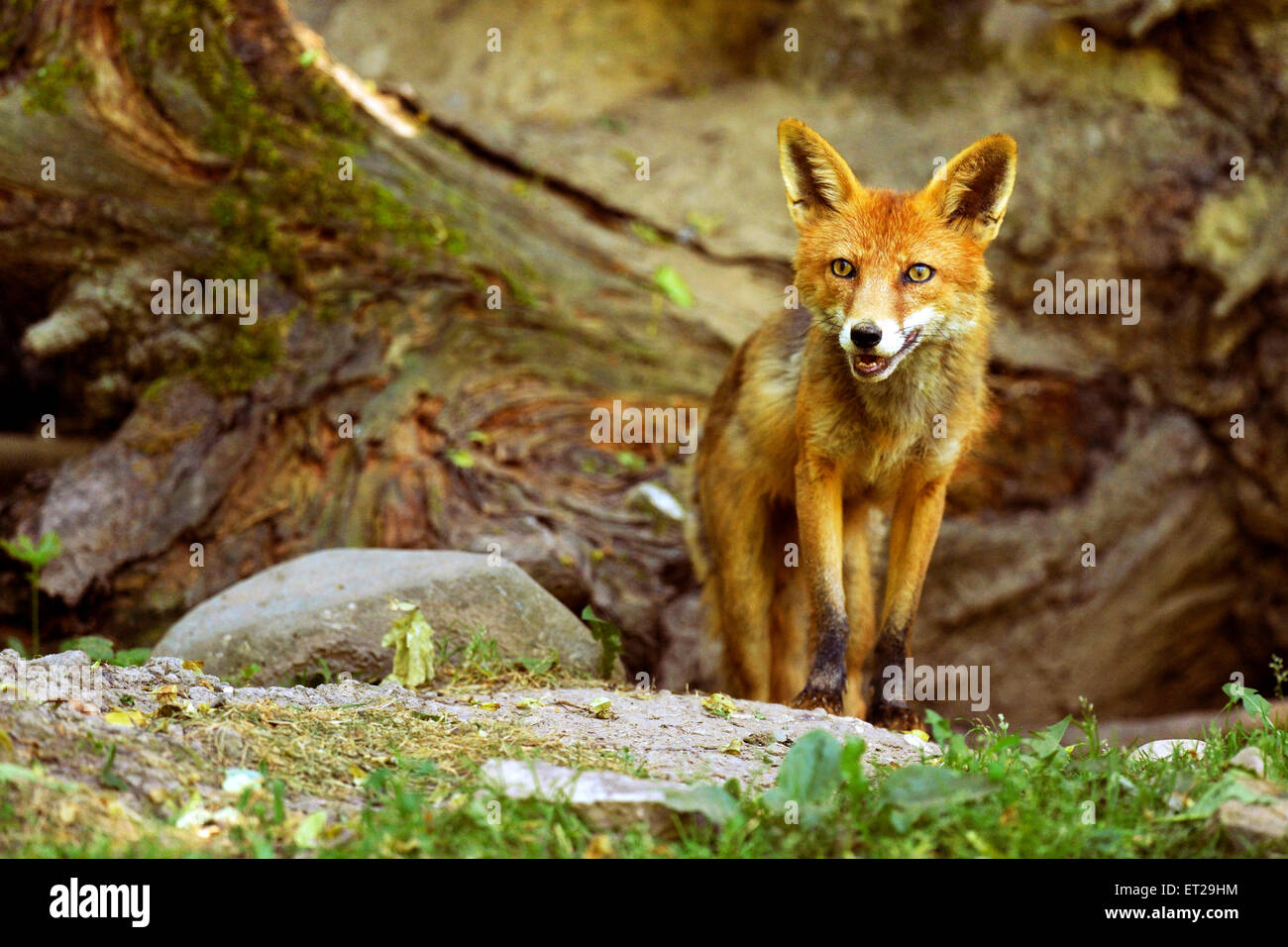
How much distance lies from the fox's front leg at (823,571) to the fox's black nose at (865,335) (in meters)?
0.81

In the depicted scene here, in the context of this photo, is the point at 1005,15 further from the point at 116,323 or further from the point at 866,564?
the point at 116,323

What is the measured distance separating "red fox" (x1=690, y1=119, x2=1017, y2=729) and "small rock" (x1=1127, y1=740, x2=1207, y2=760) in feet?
3.64

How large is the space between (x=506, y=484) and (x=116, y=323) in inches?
98.3

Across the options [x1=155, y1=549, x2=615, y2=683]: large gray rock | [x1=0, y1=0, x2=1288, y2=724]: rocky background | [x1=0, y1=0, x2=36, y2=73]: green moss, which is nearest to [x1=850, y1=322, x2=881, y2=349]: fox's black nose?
[x1=155, y1=549, x2=615, y2=683]: large gray rock

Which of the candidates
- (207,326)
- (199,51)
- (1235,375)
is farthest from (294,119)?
(1235,375)

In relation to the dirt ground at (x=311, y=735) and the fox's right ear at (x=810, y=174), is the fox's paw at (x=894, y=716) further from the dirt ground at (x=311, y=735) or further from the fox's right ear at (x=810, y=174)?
the fox's right ear at (x=810, y=174)

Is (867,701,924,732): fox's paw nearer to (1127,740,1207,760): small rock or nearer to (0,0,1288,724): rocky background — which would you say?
(1127,740,1207,760): small rock

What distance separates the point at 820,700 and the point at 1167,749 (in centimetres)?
138

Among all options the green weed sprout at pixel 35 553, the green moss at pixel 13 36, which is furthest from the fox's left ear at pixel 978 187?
the green moss at pixel 13 36

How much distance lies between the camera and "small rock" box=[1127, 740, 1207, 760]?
387 cm

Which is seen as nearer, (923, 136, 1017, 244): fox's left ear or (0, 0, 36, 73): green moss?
(923, 136, 1017, 244): fox's left ear

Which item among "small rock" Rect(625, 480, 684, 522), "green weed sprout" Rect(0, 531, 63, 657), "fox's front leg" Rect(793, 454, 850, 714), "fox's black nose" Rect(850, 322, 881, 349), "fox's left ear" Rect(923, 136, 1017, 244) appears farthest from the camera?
"small rock" Rect(625, 480, 684, 522)

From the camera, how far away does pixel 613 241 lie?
8.75m

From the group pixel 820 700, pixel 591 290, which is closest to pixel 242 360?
pixel 591 290
